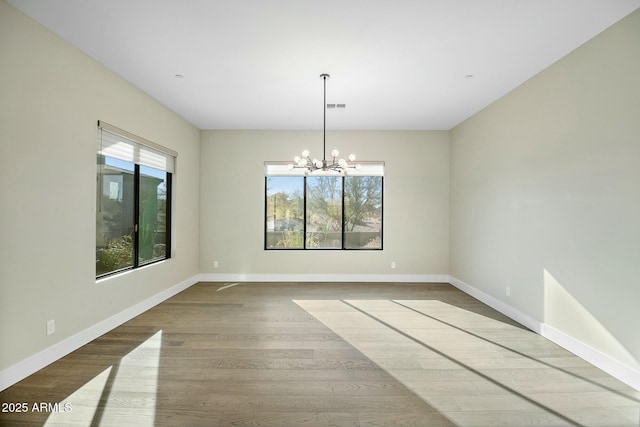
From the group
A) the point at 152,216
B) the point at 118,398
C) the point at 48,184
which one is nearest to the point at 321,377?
the point at 118,398

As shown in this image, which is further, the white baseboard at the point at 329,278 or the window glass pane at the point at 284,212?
the window glass pane at the point at 284,212

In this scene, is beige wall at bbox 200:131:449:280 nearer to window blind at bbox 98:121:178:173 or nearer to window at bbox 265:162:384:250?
window at bbox 265:162:384:250

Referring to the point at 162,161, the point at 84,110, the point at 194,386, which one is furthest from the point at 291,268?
the point at 84,110

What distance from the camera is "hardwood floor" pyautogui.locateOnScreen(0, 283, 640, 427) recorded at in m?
1.90

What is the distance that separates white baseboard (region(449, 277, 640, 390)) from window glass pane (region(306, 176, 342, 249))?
2675 mm

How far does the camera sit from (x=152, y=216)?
420 cm

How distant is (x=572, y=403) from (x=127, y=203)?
15.6 ft

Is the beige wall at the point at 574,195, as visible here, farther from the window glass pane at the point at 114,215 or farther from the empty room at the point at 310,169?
the window glass pane at the point at 114,215

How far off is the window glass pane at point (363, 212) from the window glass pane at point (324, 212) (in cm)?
15

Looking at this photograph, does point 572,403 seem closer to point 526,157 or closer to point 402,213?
point 526,157

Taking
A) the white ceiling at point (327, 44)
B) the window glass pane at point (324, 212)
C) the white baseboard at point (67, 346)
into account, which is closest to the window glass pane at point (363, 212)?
the window glass pane at point (324, 212)

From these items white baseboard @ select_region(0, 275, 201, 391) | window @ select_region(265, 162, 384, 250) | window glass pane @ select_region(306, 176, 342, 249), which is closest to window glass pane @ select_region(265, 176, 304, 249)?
window @ select_region(265, 162, 384, 250)

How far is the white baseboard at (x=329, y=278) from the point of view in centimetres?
539

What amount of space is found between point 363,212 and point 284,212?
153cm
